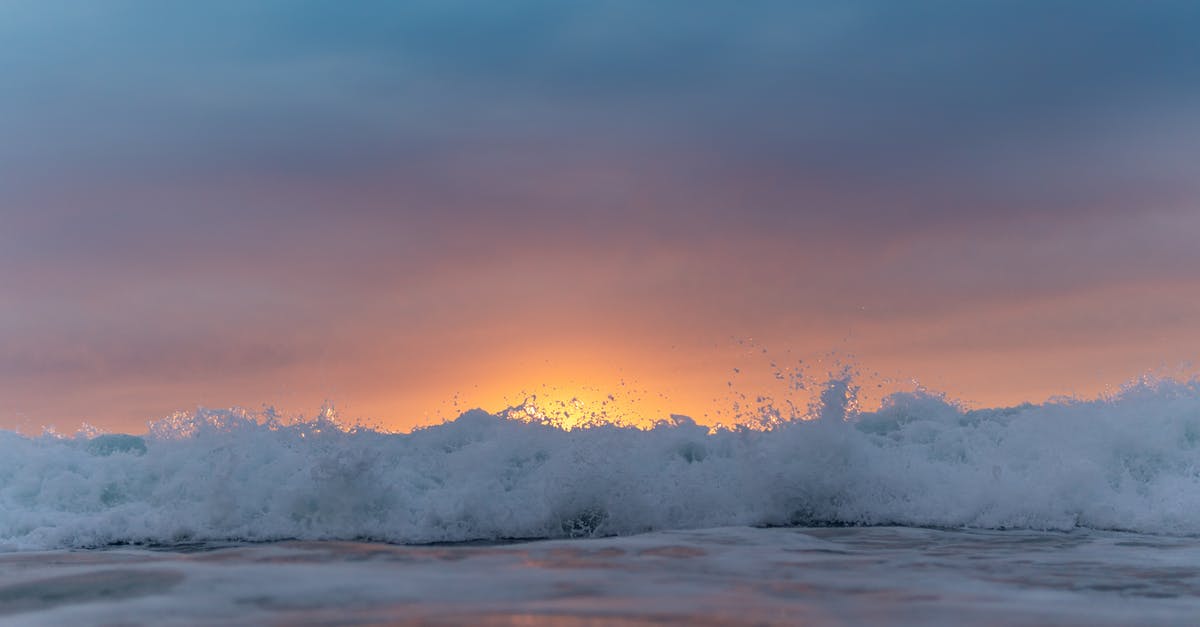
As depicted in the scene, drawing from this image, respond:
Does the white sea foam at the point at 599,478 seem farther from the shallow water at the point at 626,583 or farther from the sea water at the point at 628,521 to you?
the shallow water at the point at 626,583

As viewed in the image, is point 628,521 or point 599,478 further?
point 599,478

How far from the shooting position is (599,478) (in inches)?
516

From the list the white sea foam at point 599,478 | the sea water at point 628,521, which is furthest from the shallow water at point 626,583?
the white sea foam at point 599,478

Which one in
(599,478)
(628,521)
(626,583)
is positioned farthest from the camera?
(599,478)

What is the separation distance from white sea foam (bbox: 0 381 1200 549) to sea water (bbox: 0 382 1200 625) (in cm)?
4

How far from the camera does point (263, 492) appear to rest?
13008 mm

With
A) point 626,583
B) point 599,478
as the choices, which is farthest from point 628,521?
point 626,583

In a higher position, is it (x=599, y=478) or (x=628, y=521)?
(x=599, y=478)

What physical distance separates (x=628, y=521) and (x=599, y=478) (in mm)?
732

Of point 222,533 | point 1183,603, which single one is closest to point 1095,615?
point 1183,603

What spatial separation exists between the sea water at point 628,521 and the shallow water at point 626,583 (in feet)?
0.12

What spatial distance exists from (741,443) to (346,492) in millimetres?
5442

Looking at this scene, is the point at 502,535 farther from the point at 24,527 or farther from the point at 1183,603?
the point at 1183,603

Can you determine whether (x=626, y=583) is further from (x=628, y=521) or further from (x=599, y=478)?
(x=599, y=478)
